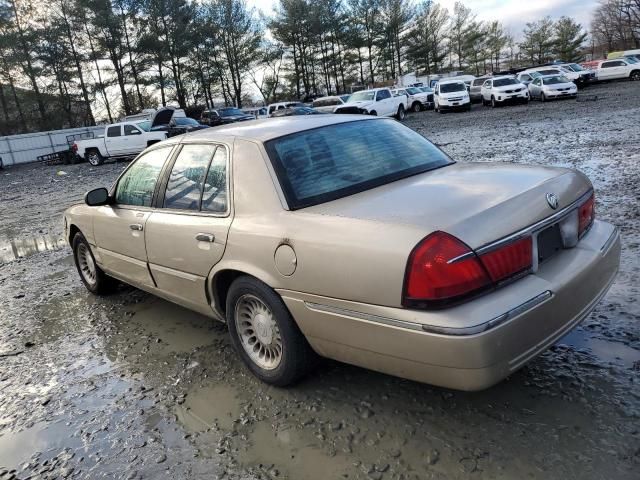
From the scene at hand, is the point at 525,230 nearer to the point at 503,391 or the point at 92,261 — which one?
the point at 503,391

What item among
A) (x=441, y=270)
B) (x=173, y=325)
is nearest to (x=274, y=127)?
(x=441, y=270)

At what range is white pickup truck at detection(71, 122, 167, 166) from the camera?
2319 cm

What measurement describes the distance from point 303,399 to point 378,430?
534mm

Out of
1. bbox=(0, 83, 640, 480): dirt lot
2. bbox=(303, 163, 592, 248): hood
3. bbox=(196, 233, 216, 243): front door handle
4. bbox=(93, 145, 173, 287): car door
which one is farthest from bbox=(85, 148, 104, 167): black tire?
bbox=(303, 163, 592, 248): hood

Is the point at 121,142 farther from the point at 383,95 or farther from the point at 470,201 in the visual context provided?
A: the point at 470,201

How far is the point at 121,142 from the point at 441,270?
23.7m

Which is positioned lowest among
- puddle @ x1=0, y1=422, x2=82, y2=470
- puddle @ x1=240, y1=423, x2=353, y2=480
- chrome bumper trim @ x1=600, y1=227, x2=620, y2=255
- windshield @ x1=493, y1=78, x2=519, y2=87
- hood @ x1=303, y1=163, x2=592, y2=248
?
puddle @ x1=240, y1=423, x2=353, y2=480

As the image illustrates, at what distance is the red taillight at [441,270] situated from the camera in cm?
224

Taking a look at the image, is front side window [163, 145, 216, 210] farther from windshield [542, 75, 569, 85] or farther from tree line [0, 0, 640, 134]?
tree line [0, 0, 640, 134]

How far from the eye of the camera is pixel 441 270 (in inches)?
88.1

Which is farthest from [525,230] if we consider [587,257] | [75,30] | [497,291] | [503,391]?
[75,30]

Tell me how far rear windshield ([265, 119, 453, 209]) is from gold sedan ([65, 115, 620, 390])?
1cm

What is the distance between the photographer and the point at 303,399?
3023 millimetres

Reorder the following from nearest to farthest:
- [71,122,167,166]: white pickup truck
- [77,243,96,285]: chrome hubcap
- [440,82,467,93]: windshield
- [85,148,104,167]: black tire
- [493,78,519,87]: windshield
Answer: [77,243,96,285]: chrome hubcap
[71,122,167,166]: white pickup truck
[85,148,104,167]: black tire
[493,78,519,87]: windshield
[440,82,467,93]: windshield
